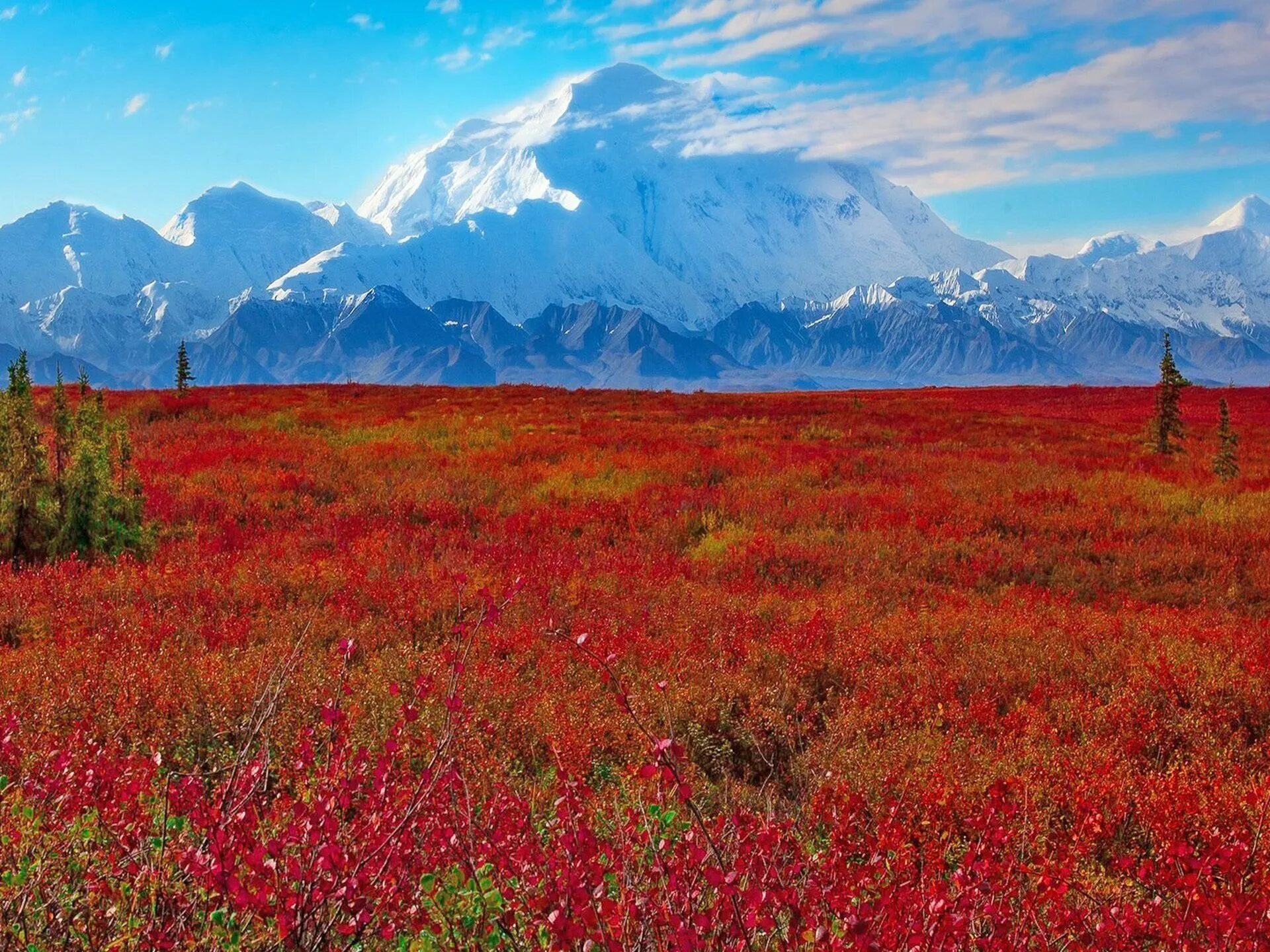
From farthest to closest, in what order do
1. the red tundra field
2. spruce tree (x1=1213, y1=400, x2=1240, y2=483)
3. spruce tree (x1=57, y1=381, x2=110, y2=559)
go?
spruce tree (x1=1213, y1=400, x2=1240, y2=483)
spruce tree (x1=57, y1=381, x2=110, y2=559)
the red tundra field

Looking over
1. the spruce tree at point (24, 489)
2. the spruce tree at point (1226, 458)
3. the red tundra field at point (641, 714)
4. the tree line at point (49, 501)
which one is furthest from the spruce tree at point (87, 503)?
the spruce tree at point (1226, 458)

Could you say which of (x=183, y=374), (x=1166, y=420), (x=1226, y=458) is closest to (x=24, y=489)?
(x=1226, y=458)

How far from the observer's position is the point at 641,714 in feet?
21.3

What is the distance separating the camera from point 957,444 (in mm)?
23938

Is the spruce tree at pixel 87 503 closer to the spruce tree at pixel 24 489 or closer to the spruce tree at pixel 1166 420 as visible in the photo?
the spruce tree at pixel 24 489

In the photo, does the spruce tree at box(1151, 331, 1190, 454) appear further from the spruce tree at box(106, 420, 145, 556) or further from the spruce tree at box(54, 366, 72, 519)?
the spruce tree at box(54, 366, 72, 519)

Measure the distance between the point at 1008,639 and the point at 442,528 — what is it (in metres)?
8.11

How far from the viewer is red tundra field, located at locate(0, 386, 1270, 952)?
310cm

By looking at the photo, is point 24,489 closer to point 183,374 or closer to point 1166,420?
point 1166,420

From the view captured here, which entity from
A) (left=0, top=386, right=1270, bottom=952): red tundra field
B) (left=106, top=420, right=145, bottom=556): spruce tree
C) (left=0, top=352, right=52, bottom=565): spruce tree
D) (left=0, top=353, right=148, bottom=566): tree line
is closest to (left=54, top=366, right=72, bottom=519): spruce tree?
(left=0, top=353, right=148, bottom=566): tree line

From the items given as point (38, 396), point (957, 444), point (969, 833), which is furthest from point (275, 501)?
point (38, 396)

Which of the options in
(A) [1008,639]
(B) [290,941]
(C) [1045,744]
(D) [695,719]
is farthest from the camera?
(A) [1008,639]

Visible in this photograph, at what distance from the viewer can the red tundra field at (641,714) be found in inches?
122

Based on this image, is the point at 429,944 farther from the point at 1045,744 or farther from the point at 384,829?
the point at 1045,744
